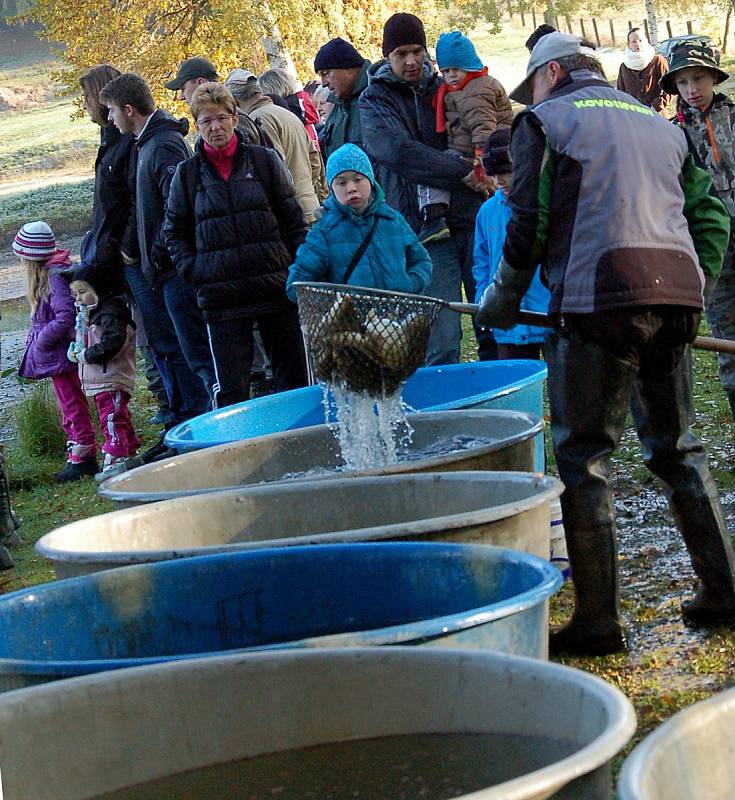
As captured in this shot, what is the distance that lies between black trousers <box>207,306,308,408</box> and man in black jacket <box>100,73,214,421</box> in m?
0.58

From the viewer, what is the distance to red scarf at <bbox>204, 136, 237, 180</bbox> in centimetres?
718

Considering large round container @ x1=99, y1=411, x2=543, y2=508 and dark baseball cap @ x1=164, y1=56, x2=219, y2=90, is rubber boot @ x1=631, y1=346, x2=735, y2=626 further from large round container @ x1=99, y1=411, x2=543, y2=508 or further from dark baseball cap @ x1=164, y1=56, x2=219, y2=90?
dark baseball cap @ x1=164, y1=56, x2=219, y2=90

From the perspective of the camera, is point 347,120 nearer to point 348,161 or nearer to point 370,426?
point 348,161

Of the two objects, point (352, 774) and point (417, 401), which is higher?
point (352, 774)

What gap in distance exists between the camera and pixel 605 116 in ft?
12.9

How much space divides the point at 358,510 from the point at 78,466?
5067 millimetres

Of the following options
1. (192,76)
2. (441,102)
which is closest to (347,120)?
(441,102)

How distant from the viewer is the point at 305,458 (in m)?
5.31

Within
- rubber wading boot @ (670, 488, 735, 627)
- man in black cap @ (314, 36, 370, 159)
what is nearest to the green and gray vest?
rubber wading boot @ (670, 488, 735, 627)

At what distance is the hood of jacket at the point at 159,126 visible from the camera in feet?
26.0

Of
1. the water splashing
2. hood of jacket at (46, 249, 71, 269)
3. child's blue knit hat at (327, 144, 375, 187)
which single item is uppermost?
child's blue knit hat at (327, 144, 375, 187)

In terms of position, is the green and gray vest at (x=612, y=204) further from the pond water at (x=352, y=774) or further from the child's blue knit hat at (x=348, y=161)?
the child's blue knit hat at (x=348, y=161)

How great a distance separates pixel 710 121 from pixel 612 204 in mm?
2870

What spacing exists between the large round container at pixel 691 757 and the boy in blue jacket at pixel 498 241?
4664mm
